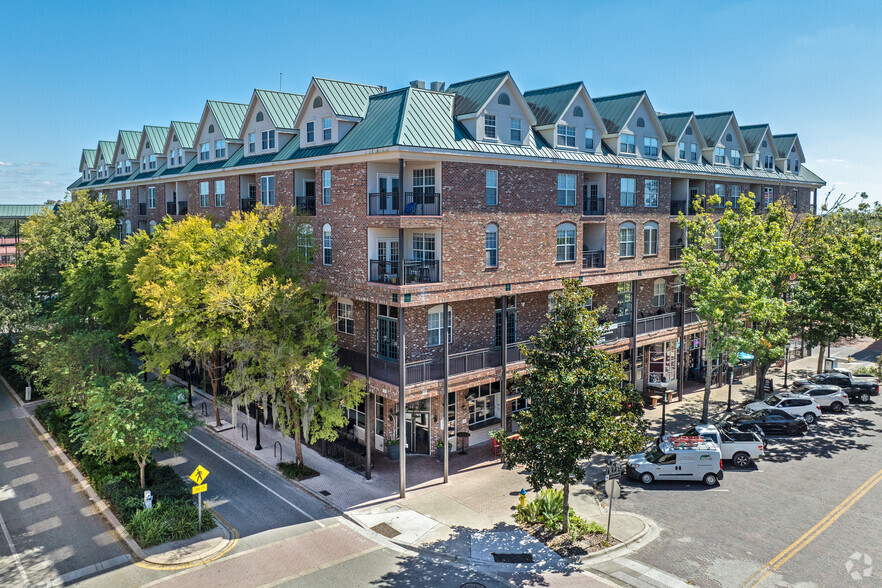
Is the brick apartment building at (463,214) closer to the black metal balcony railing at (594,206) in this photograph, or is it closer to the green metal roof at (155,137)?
the black metal balcony railing at (594,206)

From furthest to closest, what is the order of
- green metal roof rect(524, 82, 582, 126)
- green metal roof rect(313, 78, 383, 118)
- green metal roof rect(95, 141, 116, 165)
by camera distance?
green metal roof rect(95, 141, 116, 165)
green metal roof rect(524, 82, 582, 126)
green metal roof rect(313, 78, 383, 118)

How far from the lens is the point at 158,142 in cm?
4881

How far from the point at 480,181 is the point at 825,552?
17914mm

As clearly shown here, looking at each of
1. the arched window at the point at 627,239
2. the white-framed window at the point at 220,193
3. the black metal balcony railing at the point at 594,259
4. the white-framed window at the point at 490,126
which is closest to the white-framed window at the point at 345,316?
the white-framed window at the point at 490,126

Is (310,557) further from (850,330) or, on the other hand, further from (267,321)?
(850,330)

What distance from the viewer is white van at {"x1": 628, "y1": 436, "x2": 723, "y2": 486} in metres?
24.5

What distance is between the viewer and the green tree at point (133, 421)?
844 inches

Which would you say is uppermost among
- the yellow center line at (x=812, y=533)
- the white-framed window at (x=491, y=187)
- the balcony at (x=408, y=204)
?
the white-framed window at (x=491, y=187)

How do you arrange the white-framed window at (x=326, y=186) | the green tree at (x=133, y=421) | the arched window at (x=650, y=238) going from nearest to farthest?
the green tree at (x=133, y=421) → the white-framed window at (x=326, y=186) → the arched window at (x=650, y=238)

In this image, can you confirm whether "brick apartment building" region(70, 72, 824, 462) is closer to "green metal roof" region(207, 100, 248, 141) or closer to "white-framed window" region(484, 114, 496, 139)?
"white-framed window" region(484, 114, 496, 139)

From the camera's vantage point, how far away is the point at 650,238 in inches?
1399

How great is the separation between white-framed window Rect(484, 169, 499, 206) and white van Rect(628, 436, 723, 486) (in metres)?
12.3

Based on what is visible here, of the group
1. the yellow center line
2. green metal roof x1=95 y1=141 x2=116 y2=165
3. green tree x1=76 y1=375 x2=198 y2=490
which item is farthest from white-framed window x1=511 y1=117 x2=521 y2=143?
green metal roof x1=95 y1=141 x2=116 y2=165

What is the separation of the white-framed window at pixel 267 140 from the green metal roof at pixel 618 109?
1787cm
